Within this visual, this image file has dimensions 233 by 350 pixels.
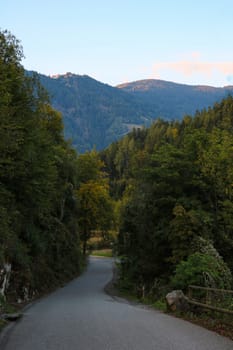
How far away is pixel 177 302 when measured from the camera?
663 inches

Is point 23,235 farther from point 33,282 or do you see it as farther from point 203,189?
point 203,189

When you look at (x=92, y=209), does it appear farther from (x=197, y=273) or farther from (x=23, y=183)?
(x=197, y=273)

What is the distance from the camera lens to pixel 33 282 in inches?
1030

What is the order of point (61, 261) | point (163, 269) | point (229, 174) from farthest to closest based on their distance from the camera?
point (61, 261), point (229, 174), point (163, 269)

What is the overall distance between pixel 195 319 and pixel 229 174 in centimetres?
1661

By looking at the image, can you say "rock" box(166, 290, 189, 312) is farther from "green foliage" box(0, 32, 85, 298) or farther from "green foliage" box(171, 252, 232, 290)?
"green foliage" box(0, 32, 85, 298)

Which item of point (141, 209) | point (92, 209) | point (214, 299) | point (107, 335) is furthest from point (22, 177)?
point (92, 209)

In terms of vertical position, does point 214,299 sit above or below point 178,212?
below

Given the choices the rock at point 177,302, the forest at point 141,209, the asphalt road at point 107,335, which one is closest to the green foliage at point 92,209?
the forest at point 141,209

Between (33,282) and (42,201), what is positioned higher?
(42,201)

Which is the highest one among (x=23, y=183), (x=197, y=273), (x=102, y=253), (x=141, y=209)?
(x=23, y=183)

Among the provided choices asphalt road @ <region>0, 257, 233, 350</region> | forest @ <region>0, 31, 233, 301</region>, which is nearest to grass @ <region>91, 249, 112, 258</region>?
forest @ <region>0, 31, 233, 301</region>

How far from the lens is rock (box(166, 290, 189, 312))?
1655cm

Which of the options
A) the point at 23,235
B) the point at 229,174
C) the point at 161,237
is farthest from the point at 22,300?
the point at 229,174
